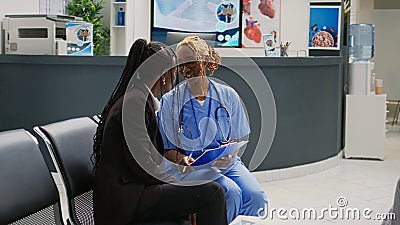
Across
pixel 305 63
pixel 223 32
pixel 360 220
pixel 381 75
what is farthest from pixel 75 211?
pixel 381 75

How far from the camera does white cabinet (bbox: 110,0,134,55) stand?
8.03 meters

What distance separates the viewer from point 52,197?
88.1 inches

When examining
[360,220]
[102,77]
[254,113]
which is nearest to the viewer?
[360,220]

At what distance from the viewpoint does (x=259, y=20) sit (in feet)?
27.2

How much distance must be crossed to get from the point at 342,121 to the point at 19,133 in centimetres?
477

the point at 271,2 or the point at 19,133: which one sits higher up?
the point at 271,2

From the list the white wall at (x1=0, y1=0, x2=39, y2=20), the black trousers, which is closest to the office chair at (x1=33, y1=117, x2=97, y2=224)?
the black trousers

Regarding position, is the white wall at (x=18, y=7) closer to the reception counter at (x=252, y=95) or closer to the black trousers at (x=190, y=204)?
the reception counter at (x=252, y=95)

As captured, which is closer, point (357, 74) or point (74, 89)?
point (74, 89)

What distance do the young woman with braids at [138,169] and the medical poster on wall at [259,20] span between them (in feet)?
19.8

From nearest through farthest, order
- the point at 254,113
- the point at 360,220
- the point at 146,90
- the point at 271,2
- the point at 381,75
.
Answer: the point at 146,90 < the point at 360,220 < the point at 254,113 < the point at 271,2 < the point at 381,75

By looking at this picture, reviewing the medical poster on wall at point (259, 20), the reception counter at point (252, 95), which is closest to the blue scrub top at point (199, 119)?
the reception counter at point (252, 95)

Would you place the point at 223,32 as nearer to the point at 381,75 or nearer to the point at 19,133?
the point at 381,75

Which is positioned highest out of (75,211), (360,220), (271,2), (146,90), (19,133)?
(271,2)
